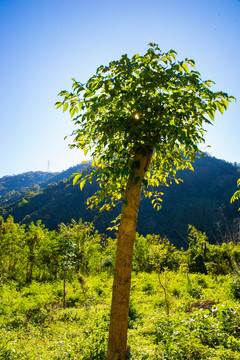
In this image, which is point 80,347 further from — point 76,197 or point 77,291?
point 76,197

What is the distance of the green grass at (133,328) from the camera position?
3.29 meters

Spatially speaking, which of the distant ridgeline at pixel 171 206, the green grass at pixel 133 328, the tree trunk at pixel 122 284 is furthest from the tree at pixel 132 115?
the distant ridgeline at pixel 171 206

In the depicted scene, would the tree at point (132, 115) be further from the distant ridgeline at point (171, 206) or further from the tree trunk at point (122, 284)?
the distant ridgeline at point (171, 206)

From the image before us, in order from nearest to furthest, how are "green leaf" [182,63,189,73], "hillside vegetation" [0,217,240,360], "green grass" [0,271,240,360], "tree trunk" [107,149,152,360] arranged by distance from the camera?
"green leaf" [182,63,189,73], "tree trunk" [107,149,152,360], "green grass" [0,271,240,360], "hillside vegetation" [0,217,240,360]

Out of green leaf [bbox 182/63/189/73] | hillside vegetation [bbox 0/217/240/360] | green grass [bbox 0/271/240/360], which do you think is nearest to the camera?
green leaf [bbox 182/63/189/73]

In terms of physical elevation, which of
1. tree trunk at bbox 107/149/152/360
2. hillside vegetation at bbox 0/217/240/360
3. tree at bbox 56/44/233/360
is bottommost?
hillside vegetation at bbox 0/217/240/360

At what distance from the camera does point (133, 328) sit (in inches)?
227

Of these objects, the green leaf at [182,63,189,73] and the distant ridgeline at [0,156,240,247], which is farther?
the distant ridgeline at [0,156,240,247]

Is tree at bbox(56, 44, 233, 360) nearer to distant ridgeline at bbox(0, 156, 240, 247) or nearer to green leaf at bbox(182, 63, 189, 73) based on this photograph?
green leaf at bbox(182, 63, 189, 73)

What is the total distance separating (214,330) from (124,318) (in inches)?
89.9

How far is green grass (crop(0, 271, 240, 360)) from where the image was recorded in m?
3.29

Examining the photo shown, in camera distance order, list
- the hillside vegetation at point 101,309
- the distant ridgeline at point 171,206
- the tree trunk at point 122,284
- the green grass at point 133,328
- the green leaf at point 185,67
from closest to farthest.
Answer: the green leaf at point 185,67 < the tree trunk at point 122,284 < the green grass at point 133,328 < the hillside vegetation at point 101,309 < the distant ridgeline at point 171,206

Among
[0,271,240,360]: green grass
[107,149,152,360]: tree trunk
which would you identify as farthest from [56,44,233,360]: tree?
[0,271,240,360]: green grass

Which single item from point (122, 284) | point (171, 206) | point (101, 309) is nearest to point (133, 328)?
point (101, 309)
